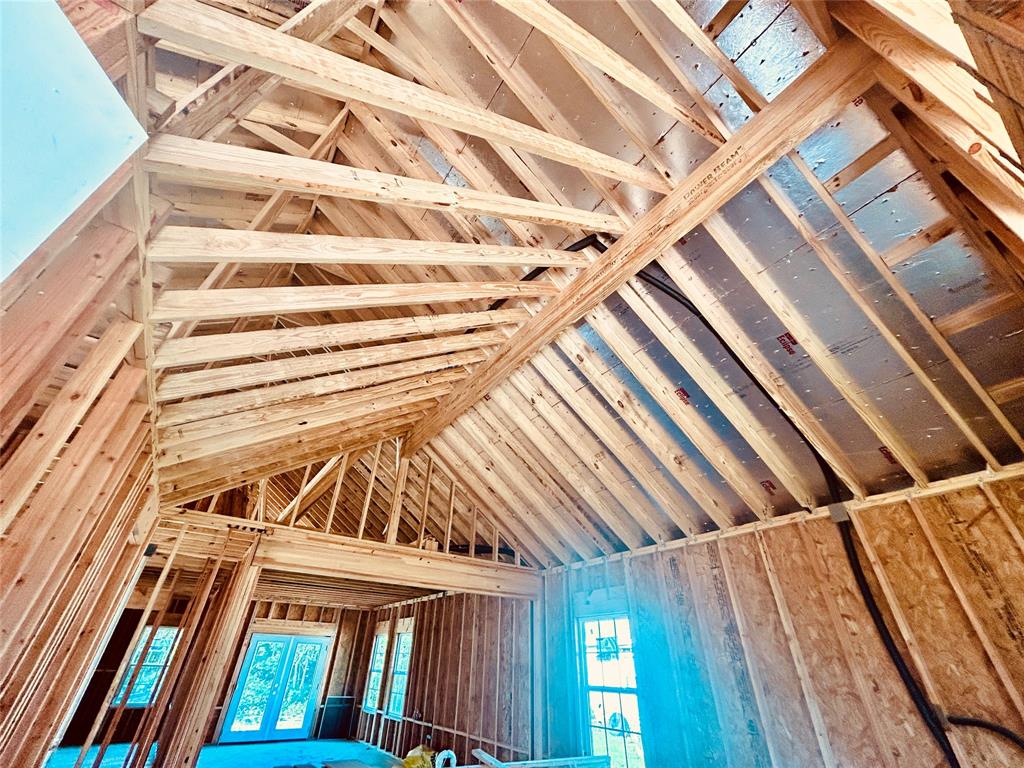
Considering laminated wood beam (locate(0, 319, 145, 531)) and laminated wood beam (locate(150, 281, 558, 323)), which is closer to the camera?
laminated wood beam (locate(0, 319, 145, 531))

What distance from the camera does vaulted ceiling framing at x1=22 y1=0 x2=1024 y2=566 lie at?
167 cm

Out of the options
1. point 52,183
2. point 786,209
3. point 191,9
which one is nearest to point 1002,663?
point 786,209

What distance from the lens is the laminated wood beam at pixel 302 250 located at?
1.88m

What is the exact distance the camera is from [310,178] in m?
1.83

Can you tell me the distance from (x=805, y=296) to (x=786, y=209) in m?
0.63

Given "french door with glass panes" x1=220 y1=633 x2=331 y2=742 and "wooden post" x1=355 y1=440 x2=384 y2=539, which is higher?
"wooden post" x1=355 y1=440 x2=384 y2=539

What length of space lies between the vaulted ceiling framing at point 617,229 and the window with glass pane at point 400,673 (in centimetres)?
698

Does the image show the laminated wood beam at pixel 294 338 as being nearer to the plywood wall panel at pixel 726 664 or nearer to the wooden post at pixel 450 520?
the plywood wall panel at pixel 726 664

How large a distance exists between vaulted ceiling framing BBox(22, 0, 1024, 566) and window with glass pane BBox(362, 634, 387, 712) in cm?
803

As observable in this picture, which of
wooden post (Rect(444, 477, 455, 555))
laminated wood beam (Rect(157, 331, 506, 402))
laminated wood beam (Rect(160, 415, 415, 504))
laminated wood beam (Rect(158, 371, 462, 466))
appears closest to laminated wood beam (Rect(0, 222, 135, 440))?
laminated wood beam (Rect(157, 331, 506, 402))

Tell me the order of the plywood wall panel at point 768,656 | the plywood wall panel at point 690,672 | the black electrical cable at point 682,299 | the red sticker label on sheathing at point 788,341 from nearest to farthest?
the red sticker label on sheathing at point 788,341
the black electrical cable at point 682,299
the plywood wall panel at point 768,656
the plywood wall panel at point 690,672

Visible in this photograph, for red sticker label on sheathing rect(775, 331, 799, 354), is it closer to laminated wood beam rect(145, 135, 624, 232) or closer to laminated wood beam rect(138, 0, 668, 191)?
laminated wood beam rect(145, 135, 624, 232)

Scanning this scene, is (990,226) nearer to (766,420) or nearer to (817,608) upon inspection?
(766,420)

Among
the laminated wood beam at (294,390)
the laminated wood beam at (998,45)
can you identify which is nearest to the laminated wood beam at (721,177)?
the laminated wood beam at (294,390)
